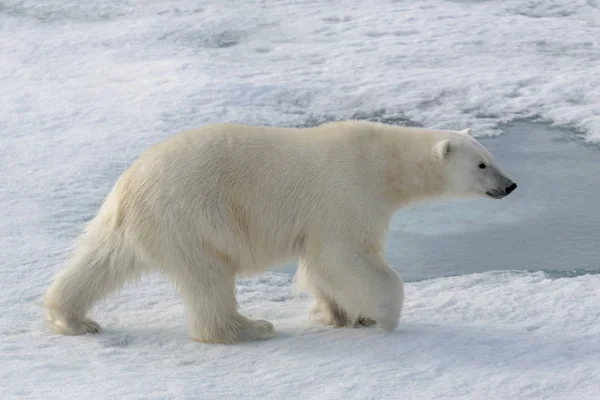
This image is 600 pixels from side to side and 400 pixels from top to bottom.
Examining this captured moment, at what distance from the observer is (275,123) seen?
8.00 meters

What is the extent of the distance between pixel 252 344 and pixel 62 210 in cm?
232

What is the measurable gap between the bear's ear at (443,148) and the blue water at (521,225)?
1.07 metres

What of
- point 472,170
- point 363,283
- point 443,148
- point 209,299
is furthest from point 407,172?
point 209,299

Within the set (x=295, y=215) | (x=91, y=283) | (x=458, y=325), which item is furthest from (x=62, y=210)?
(x=458, y=325)

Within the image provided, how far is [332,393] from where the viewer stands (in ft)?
12.6

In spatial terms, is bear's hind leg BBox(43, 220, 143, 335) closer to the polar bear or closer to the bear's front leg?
the polar bear

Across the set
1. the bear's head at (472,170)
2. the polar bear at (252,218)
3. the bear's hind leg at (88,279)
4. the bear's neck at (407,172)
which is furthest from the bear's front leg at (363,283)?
the bear's hind leg at (88,279)

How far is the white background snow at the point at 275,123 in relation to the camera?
159 inches

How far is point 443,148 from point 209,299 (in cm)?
129

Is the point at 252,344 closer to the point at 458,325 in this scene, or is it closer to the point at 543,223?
the point at 458,325

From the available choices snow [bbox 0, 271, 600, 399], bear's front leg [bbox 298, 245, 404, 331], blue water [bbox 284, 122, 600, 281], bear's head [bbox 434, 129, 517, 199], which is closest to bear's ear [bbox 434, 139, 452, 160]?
bear's head [bbox 434, 129, 517, 199]

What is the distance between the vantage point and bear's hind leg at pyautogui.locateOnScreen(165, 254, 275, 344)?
4418mm

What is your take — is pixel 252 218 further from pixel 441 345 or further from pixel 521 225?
pixel 521 225

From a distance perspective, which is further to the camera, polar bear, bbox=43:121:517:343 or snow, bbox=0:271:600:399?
polar bear, bbox=43:121:517:343
